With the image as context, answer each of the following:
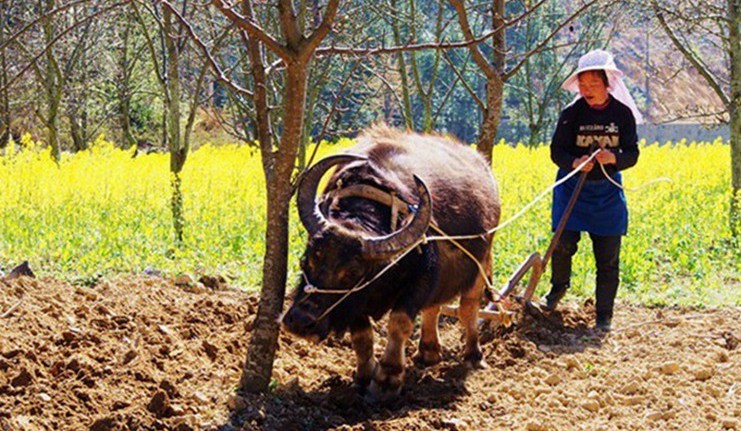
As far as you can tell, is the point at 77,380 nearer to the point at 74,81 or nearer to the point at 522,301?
the point at 522,301

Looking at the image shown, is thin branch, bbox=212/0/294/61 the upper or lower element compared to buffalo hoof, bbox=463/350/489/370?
upper

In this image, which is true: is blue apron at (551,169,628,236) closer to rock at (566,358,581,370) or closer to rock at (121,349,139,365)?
rock at (566,358,581,370)

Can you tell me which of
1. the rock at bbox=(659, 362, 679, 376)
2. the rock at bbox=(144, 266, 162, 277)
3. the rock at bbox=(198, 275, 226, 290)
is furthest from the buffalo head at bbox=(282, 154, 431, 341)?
the rock at bbox=(144, 266, 162, 277)

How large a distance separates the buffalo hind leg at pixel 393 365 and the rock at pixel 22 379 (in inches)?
79.0

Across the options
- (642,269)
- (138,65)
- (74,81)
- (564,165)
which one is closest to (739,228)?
(642,269)

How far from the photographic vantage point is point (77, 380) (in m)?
5.63

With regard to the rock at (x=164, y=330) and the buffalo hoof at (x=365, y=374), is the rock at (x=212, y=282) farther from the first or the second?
the buffalo hoof at (x=365, y=374)

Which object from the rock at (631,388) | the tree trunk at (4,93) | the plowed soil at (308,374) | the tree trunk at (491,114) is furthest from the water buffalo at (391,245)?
the tree trunk at (4,93)

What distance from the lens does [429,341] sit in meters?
7.12

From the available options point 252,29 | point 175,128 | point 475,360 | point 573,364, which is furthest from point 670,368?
point 175,128

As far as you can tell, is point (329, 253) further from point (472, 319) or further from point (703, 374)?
point (703, 374)

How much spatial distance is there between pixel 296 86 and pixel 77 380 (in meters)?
2.09

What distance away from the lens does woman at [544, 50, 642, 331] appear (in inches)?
317

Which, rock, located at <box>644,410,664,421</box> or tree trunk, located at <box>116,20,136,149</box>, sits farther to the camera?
tree trunk, located at <box>116,20,136,149</box>
